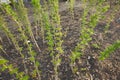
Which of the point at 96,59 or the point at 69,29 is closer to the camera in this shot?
the point at 96,59

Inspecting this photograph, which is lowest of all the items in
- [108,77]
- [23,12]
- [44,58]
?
[108,77]

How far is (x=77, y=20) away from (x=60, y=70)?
167 centimetres

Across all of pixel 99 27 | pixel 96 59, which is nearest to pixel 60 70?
pixel 96 59

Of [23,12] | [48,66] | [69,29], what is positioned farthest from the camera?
[69,29]

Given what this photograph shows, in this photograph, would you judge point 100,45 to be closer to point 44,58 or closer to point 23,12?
point 44,58

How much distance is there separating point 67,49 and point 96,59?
0.50 meters

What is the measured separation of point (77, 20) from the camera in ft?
14.7

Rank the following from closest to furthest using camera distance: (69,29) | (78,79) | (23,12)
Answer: (78,79), (23,12), (69,29)

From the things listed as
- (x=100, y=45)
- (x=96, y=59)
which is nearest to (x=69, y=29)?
(x=100, y=45)

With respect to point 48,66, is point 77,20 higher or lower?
higher

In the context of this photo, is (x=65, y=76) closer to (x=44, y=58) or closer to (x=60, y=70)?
(x=60, y=70)

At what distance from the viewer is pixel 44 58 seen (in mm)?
3320

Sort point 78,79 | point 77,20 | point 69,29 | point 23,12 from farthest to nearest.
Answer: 1. point 77,20
2. point 69,29
3. point 23,12
4. point 78,79

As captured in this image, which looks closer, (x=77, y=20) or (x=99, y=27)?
(x=99, y=27)
